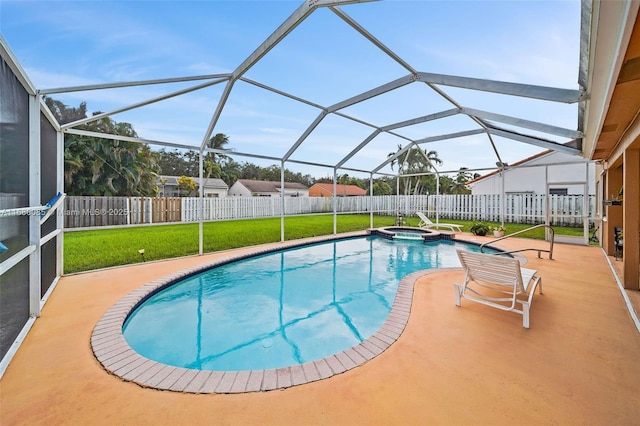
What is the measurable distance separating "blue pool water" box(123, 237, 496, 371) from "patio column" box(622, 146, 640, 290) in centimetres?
312

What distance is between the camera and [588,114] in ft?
12.4

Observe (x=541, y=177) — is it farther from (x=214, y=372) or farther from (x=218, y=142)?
(x=218, y=142)

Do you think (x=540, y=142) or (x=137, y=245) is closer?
(x=540, y=142)

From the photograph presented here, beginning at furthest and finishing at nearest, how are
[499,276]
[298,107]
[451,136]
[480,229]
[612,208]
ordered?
[480,229] → [451,136] → [298,107] → [612,208] → [499,276]

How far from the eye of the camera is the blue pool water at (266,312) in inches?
125

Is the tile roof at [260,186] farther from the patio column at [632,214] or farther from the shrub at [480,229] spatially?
the patio column at [632,214]

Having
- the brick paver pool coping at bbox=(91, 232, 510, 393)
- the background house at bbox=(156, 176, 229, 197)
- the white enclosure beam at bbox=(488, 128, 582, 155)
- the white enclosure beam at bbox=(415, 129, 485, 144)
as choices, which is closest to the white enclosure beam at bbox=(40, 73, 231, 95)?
the brick paver pool coping at bbox=(91, 232, 510, 393)

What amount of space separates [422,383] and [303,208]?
46.8 ft

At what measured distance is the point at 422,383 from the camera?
220 centimetres

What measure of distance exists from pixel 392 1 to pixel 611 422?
16.9 ft

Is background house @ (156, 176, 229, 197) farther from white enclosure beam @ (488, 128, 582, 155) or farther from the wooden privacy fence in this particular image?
white enclosure beam @ (488, 128, 582, 155)

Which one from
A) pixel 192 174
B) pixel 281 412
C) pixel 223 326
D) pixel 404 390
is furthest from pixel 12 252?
pixel 192 174

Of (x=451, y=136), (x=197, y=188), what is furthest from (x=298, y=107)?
(x=197, y=188)

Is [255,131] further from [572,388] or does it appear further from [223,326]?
[572,388]
